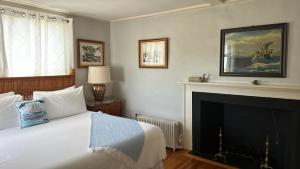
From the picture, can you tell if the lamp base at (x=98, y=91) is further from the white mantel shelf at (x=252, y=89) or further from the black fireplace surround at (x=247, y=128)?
the black fireplace surround at (x=247, y=128)

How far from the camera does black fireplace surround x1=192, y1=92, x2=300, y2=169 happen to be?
8.52 feet

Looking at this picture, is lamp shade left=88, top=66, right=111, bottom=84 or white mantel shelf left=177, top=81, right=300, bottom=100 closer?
white mantel shelf left=177, top=81, right=300, bottom=100

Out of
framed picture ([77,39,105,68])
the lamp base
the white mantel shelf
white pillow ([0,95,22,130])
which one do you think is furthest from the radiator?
white pillow ([0,95,22,130])

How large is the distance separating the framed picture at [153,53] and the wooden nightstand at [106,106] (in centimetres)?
86

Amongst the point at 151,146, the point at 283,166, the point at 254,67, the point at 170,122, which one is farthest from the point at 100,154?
the point at 283,166

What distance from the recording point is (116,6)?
3.24 metres

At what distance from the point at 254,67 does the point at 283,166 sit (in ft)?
4.38

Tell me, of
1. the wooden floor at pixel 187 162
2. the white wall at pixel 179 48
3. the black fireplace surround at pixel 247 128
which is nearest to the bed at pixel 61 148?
the wooden floor at pixel 187 162

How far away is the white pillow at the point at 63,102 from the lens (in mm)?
2947

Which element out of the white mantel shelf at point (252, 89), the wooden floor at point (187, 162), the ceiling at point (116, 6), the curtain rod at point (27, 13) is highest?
the ceiling at point (116, 6)

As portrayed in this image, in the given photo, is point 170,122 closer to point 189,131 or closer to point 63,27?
point 189,131

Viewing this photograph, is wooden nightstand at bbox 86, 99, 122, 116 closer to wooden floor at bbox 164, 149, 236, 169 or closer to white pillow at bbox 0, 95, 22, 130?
white pillow at bbox 0, 95, 22, 130

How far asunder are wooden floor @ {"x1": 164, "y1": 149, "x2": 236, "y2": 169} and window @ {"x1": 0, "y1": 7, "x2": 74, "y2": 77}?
221cm

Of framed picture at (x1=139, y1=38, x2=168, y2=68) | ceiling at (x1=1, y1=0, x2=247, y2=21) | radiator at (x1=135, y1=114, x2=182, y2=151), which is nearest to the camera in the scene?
ceiling at (x1=1, y1=0, x2=247, y2=21)
